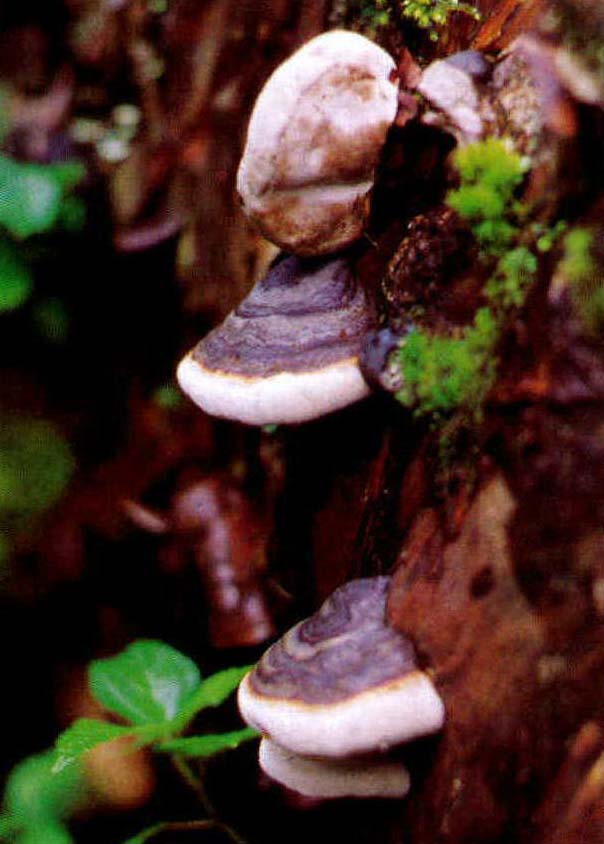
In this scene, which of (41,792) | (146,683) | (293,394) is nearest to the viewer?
(293,394)

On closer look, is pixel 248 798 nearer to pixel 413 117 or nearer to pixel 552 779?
pixel 552 779

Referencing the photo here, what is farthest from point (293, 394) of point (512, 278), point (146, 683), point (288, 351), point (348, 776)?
point (146, 683)

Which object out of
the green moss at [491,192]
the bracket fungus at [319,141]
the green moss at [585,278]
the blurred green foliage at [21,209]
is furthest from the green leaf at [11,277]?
the green moss at [585,278]

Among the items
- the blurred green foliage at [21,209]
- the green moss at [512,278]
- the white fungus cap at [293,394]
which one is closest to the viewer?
the green moss at [512,278]

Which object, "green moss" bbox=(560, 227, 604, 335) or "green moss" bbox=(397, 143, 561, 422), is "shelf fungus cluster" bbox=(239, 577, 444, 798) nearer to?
"green moss" bbox=(397, 143, 561, 422)

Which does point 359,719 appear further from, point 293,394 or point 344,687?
point 293,394

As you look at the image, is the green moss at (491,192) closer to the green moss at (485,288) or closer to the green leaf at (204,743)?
the green moss at (485,288)
